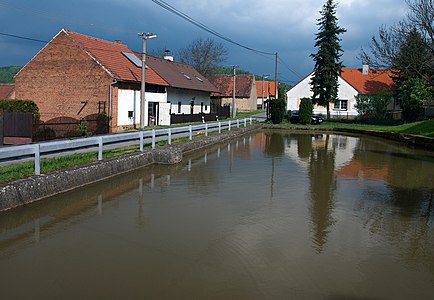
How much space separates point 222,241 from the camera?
23.8 feet

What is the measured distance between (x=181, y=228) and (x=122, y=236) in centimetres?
109

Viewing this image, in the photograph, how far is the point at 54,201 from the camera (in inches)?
379

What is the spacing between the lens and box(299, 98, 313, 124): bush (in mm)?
46969

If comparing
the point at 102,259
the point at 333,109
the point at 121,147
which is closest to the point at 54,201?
the point at 102,259

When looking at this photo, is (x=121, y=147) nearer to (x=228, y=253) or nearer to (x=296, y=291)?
(x=228, y=253)

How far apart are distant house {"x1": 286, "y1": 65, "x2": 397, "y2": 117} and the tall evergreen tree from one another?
4273 mm

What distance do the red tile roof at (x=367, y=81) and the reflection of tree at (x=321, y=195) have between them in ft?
131

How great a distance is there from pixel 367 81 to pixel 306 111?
1676 cm

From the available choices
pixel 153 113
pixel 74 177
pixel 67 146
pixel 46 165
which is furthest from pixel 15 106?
pixel 74 177

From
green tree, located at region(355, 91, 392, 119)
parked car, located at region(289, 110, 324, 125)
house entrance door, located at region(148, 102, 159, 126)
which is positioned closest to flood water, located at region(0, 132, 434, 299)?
house entrance door, located at region(148, 102, 159, 126)

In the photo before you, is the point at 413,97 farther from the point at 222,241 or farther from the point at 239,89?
the point at 222,241

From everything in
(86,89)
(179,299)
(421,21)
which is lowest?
(179,299)

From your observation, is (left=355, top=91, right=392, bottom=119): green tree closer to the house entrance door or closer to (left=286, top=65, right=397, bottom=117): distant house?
(left=286, top=65, right=397, bottom=117): distant house

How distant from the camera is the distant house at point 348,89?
183 feet
